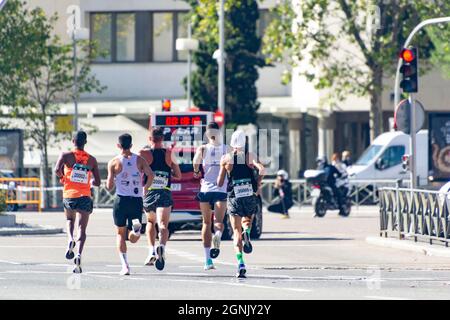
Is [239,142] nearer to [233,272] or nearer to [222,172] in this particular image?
[222,172]

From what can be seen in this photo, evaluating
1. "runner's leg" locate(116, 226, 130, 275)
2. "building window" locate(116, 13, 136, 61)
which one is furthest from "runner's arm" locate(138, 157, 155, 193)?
"building window" locate(116, 13, 136, 61)

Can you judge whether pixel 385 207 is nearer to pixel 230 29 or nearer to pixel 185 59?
pixel 230 29

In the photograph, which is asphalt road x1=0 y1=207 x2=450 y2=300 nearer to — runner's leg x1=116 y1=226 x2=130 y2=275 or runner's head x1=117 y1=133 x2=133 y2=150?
runner's leg x1=116 y1=226 x2=130 y2=275

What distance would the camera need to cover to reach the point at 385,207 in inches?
1081

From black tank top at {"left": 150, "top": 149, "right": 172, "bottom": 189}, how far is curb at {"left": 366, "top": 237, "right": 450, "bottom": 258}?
498 cm

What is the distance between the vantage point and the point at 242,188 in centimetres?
1994

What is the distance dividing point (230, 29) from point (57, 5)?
10.5 m

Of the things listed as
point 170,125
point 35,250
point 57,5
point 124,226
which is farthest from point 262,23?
point 124,226

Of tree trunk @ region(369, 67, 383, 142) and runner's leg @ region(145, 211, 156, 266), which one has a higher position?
tree trunk @ region(369, 67, 383, 142)

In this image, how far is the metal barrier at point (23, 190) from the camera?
1690 inches

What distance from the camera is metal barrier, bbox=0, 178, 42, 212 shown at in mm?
42938

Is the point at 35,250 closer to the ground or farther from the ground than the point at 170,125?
closer to the ground

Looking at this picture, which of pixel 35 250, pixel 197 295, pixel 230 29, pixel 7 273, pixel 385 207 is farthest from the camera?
pixel 230 29

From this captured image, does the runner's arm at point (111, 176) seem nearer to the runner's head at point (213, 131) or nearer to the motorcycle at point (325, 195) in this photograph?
the runner's head at point (213, 131)
